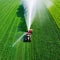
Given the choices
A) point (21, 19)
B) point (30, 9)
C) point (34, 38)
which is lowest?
point (34, 38)

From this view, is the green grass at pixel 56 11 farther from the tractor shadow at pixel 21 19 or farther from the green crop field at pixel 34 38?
the tractor shadow at pixel 21 19

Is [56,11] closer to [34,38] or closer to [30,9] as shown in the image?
[30,9]

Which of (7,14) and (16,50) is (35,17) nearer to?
(7,14)

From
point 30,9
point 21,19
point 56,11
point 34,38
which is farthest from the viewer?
point 56,11

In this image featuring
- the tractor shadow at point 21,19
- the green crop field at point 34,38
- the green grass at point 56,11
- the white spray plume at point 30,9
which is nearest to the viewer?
the green crop field at point 34,38

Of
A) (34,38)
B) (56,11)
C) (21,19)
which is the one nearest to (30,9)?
(21,19)

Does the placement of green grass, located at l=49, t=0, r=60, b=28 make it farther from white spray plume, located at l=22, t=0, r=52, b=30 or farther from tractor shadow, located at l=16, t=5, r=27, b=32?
tractor shadow, located at l=16, t=5, r=27, b=32

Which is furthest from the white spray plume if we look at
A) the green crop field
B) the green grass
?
the green grass

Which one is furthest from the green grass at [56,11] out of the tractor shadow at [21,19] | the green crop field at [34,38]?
the tractor shadow at [21,19]

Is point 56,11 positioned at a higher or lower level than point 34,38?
higher

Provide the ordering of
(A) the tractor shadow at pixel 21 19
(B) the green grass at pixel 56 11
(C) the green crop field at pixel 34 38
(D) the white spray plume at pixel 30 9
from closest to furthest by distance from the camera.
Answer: (C) the green crop field at pixel 34 38, (A) the tractor shadow at pixel 21 19, (D) the white spray plume at pixel 30 9, (B) the green grass at pixel 56 11
